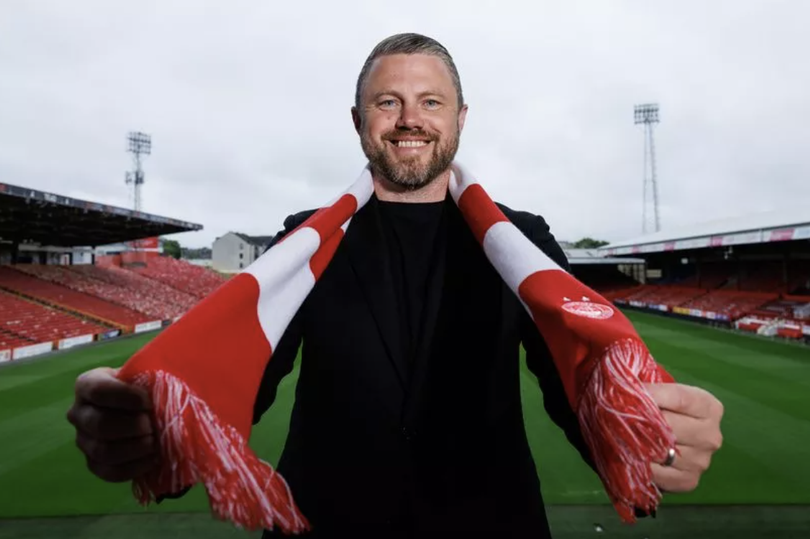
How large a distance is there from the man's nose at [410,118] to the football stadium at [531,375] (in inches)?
30.1

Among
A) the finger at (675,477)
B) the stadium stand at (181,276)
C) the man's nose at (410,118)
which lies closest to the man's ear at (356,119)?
the man's nose at (410,118)

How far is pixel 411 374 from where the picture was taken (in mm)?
1201

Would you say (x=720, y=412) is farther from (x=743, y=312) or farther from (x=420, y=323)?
(x=743, y=312)

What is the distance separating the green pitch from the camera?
14.8 feet

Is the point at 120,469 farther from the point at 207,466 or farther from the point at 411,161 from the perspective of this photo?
the point at 411,161

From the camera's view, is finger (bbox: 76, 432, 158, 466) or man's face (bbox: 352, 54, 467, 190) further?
man's face (bbox: 352, 54, 467, 190)

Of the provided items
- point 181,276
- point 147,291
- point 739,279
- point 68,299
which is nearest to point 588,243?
point 739,279

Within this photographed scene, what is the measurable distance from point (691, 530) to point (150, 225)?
25338 millimetres

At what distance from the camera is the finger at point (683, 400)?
0.80 meters

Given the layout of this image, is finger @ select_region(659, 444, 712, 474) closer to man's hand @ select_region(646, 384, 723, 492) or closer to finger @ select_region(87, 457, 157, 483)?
man's hand @ select_region(646, 384, 723, 492)

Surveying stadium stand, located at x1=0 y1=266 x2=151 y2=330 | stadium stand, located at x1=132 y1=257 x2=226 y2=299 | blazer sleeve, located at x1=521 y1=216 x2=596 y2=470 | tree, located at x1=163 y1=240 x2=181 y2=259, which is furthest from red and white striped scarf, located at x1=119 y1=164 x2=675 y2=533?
tree, located at x1=163 y1=240 x2=181 y2=259

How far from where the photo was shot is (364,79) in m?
1.30

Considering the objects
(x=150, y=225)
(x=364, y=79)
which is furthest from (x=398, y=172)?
(x=150, y=225)

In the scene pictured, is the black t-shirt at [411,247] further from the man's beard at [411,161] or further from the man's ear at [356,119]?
the man's ear at [356,119]
